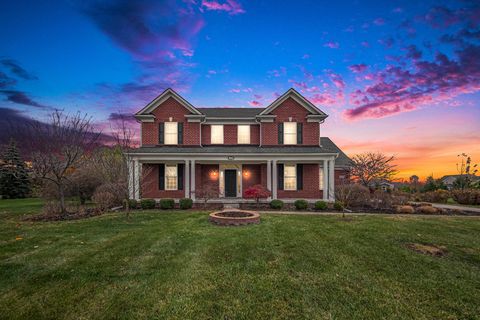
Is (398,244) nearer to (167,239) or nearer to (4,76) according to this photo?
(167,239)

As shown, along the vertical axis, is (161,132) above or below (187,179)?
above

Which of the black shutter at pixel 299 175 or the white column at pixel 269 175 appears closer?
the white column at pixel 269 175

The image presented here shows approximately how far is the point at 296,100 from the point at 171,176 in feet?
38.3

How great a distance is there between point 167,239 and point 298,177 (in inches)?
494

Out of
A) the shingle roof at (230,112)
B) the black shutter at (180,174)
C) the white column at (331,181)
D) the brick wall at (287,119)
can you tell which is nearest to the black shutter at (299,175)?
the brick wall at (287,119)

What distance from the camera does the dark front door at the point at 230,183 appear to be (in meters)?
17.8

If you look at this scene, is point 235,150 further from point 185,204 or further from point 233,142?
point 185,204

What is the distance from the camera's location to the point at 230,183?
1789 centimetres

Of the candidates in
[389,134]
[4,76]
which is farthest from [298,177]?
[4,76]

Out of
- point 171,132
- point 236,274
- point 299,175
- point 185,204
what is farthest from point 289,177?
point 236,274

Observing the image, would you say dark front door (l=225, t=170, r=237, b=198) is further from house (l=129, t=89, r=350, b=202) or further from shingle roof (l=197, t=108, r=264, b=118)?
shingle roof (l=197, t=108, r=264, b=118)

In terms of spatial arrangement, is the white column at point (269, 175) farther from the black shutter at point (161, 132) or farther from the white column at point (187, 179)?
the black shutter at point (161, 132)

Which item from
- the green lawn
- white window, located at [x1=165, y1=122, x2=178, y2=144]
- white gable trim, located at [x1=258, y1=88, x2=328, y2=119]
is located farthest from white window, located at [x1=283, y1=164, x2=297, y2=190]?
the green lawn

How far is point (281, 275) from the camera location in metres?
4.55
